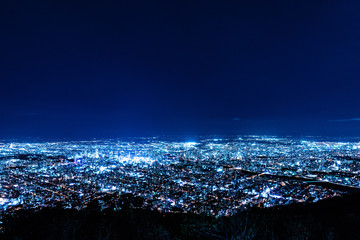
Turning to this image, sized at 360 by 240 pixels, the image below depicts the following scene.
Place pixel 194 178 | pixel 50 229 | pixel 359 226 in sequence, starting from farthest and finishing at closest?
pixel 194 178 < pixel 50 229 < pixel 359 226

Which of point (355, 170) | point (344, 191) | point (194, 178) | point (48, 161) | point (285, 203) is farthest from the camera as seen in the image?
point (48, 161)

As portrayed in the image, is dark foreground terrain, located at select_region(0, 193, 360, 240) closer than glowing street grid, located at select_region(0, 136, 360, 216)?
Yes

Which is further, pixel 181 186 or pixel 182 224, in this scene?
pixel 181 186

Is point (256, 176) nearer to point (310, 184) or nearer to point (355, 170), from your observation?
point (310, 184)

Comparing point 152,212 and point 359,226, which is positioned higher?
point 359,226

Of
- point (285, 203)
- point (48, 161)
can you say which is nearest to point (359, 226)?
point (285, 203)

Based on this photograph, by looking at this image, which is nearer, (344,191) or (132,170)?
(344,191)

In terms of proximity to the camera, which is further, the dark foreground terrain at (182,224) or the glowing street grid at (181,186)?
the glowing street grid at (181,186)

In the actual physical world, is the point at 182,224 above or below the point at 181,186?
above
